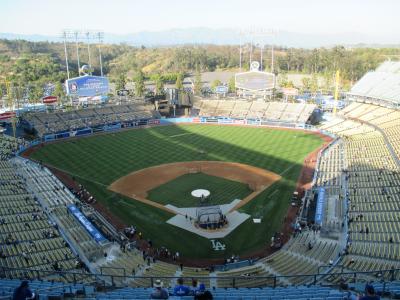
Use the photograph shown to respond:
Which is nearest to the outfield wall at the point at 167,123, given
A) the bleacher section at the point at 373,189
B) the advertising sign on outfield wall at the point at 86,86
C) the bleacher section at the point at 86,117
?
the bleacher section at the point at 86,117

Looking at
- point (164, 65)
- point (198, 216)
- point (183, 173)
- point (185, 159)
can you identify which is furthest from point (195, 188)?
point (164, 65)

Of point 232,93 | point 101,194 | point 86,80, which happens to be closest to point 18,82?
point 86,80

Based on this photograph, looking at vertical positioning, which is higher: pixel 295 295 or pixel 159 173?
pixel 295 295

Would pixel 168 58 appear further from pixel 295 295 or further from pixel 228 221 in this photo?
pixel 295 295

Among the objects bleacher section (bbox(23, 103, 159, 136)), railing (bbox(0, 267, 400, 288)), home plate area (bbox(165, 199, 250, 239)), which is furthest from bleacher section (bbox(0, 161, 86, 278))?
bleacher section (bbox(23, 103, 159, 136))

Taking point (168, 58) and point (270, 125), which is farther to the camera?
point (168, 58)

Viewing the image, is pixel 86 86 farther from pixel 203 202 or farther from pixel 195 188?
pixel 203 202
